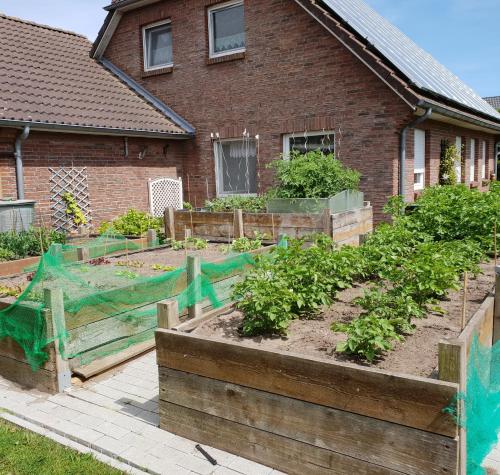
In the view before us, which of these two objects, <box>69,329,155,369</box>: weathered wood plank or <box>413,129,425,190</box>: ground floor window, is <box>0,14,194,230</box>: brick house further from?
<box>413,129,425,190</box>: ground floor window

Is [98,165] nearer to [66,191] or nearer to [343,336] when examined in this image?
[66,191]

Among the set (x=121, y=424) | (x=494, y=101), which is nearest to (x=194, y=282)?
(x=121, y=424)

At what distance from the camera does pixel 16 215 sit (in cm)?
862

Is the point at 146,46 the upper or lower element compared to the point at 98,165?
upper

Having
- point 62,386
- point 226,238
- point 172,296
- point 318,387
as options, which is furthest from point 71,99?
point 318,387

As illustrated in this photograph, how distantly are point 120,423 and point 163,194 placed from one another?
931 centimetres

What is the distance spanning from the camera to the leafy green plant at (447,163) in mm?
13148

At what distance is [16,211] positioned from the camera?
8633 mm

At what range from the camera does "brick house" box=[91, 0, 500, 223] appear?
10.3 meters

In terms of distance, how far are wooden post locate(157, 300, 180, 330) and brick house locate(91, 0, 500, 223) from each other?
24.4ft

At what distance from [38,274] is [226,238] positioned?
4.39 metres

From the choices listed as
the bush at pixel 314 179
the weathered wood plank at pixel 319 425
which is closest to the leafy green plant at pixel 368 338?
the weathered wood plank at pixel 319 425

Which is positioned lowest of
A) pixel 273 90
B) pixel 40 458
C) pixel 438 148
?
pixel 40 458

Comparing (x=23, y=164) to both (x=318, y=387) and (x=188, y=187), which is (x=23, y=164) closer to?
(x=188, y=187)
